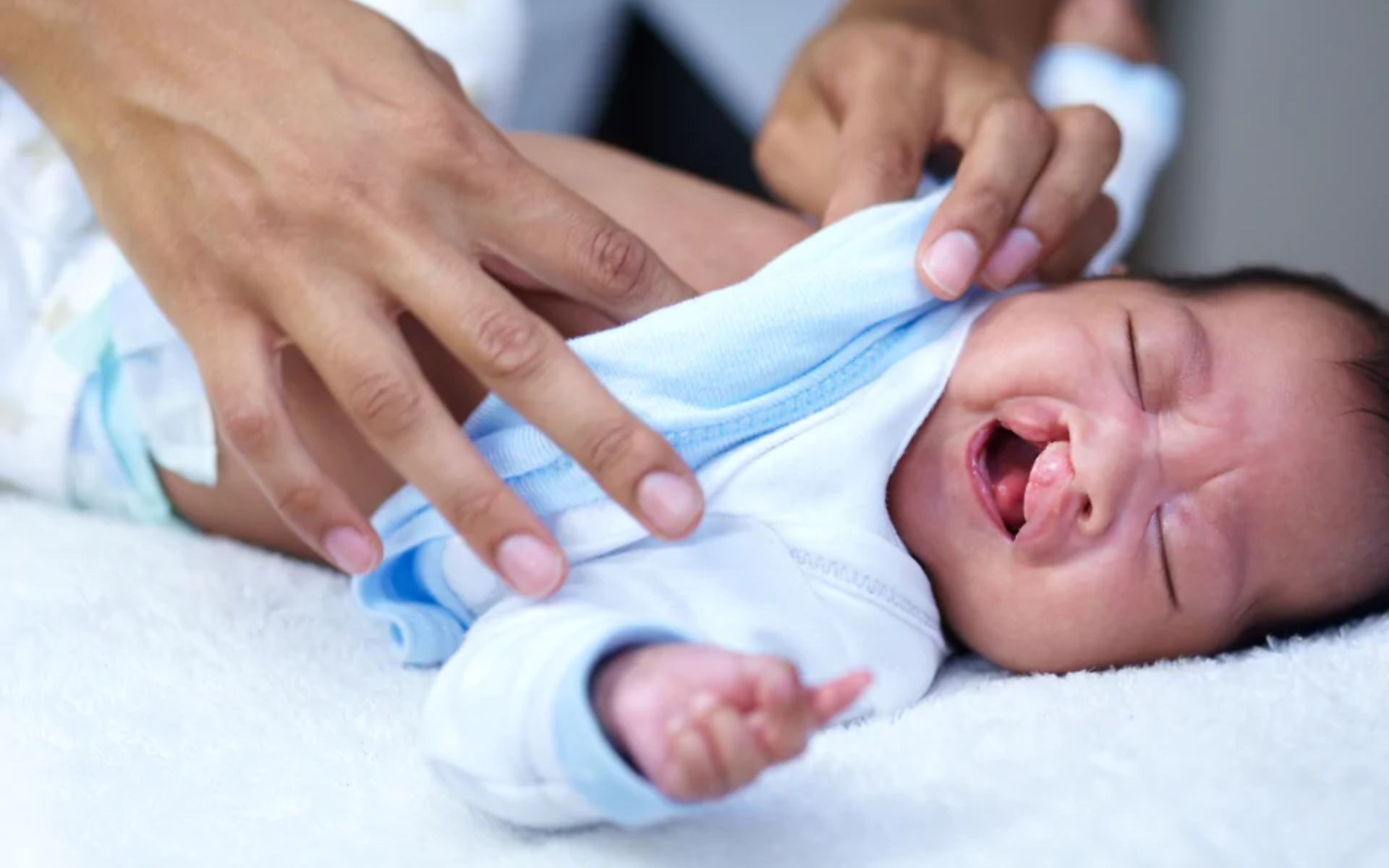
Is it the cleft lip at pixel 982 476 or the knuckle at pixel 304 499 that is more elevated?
the cleft lip at pixel 982 476

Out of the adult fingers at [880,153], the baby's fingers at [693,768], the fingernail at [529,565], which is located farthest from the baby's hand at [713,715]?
the adult fingers at [880,153]

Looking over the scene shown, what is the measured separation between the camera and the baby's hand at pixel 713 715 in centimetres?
54

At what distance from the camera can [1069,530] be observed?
0.83 meters

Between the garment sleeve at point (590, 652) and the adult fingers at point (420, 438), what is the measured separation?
0.10 feet

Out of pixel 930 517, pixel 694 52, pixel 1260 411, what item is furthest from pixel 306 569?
pixel 694 52

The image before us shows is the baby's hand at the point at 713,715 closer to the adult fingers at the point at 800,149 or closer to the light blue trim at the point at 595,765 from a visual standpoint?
the light blue trim at the point at 595,765

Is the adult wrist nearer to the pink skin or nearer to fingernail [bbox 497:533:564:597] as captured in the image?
fingernail [bbox 497:533:564:597]

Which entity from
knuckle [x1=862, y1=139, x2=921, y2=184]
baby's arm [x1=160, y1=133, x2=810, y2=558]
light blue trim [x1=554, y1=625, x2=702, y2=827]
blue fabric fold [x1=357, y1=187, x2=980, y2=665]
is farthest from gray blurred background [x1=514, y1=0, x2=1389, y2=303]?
light blue trim [x1=554, y1=625, x2=702, y2=827]

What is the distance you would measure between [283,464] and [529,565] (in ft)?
0.57

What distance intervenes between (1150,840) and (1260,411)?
0.38 metres

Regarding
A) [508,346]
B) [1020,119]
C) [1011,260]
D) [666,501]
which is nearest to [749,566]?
[666,501]

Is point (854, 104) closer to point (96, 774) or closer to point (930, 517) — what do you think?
point (930, 517)

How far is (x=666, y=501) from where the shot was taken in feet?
2.37

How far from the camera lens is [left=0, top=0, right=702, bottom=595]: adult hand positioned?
2.43ft
